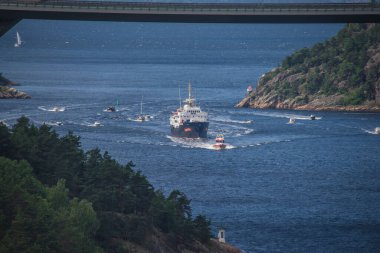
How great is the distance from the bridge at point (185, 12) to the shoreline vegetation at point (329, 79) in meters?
76.8

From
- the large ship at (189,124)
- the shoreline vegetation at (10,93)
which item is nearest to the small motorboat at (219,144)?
the large ship at (189,124)

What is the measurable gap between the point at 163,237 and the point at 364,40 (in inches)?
4136

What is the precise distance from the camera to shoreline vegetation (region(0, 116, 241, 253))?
2549 inches

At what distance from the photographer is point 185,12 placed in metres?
82.9

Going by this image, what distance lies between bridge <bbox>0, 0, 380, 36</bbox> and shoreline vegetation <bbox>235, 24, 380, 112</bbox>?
252 ft

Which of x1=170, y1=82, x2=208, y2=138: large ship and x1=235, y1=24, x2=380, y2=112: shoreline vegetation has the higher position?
x1=235, y1=24, x2=380, y2=112: shoreline vegetation

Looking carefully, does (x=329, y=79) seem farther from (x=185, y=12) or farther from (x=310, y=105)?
(x=185, y=12)

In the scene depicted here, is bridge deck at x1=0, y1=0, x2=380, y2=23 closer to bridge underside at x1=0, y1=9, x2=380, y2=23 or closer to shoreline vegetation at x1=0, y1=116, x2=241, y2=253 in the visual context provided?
bridge underside at x1=0, y1=9, x2=380, y2=23

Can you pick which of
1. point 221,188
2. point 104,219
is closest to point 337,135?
point 221,188

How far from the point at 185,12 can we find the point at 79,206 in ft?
58.6

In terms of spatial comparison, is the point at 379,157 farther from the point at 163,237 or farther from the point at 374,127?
the point at 163,237

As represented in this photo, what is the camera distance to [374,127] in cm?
14138

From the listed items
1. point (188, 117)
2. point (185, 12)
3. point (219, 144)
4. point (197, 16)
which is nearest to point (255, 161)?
point (219, 144)

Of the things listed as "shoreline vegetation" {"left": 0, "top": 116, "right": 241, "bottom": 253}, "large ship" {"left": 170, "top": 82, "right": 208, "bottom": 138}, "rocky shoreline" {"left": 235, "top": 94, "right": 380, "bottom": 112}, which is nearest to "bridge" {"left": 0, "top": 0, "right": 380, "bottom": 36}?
"shoreline vegetation" {"left": 0, "top": 116, "right": 241, "bottom": 253}
